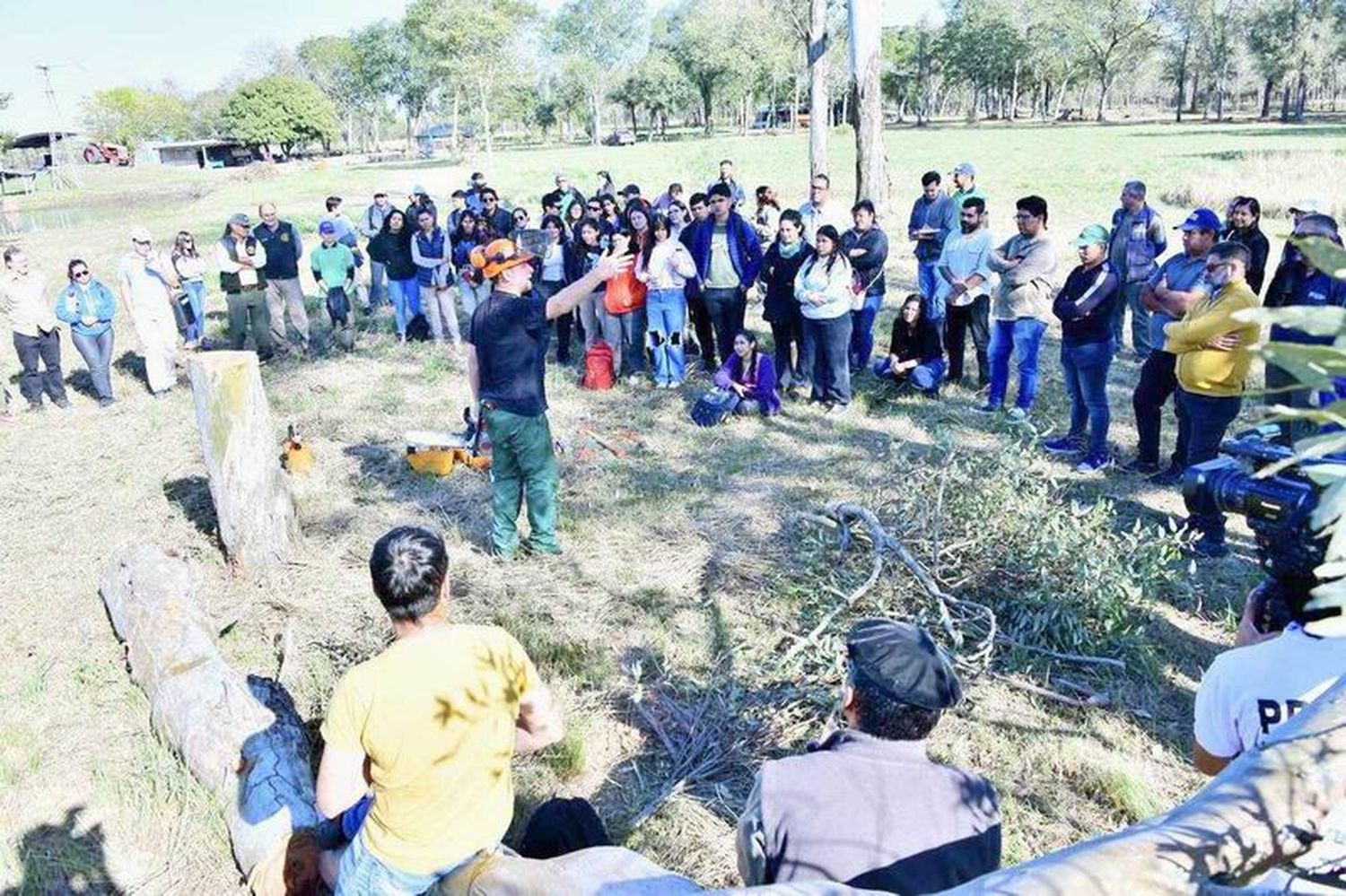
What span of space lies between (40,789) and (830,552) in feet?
12.6

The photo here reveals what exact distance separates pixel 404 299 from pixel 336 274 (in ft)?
2.63

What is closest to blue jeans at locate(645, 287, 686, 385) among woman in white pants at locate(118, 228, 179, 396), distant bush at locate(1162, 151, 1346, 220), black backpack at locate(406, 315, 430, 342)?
black backpack at locate(406, 315, 430, 342)

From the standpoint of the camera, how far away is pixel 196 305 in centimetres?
1093

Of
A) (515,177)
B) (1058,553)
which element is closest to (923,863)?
(1058,553)

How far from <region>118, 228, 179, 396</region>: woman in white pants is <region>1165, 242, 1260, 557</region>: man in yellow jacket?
→ 31.0 feet

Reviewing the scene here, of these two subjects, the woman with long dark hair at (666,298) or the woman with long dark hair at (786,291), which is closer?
the woman with long dark hair at (786,291)

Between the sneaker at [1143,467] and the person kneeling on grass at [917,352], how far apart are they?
1928 mm

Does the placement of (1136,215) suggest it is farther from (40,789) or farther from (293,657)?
(40,789)

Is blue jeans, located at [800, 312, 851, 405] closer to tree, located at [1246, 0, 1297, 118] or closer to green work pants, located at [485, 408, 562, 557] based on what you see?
green work pants, located at [485, 408, 562, 557]

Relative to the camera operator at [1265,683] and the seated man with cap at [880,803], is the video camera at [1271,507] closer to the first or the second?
the camera operator at [1265,683]

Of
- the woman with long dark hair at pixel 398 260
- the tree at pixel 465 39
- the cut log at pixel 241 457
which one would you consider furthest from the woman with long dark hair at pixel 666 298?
the tree at pixel 465 39

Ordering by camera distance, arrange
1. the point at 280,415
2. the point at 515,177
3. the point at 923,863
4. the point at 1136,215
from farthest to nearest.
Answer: the point at 515,177 < the point at 280,415 < the point at 1136,215 < the point at 923,863

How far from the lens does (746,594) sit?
16.4 ft

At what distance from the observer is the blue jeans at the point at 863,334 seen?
8656mm
